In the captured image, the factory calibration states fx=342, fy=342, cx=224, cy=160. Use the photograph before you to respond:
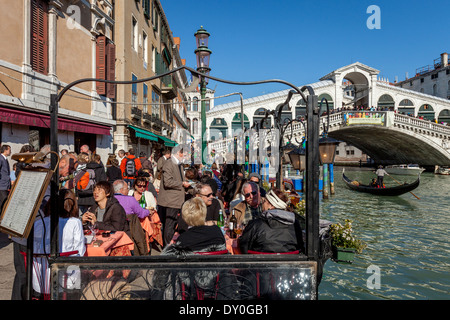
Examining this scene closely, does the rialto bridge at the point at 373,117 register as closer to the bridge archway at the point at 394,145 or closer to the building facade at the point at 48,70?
the bridge archway at the point at 394,145

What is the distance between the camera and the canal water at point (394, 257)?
5262 mm

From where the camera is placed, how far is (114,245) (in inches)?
141

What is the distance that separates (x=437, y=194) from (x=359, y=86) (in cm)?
3258

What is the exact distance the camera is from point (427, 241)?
838 cm

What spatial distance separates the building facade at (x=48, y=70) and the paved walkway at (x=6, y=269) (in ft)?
8.75

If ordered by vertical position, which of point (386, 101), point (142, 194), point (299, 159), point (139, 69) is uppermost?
point (386, 101)

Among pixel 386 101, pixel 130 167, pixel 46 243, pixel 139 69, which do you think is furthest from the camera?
pixel 386 101

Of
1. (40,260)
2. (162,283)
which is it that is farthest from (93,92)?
(162,283)

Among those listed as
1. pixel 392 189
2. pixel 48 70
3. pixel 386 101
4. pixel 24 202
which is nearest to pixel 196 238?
pixel 24 202

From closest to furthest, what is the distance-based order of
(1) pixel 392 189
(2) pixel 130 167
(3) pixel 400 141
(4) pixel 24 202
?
(4) pixel 24 202
(2) pixel 130 167
(1) pixel 392 189
(3) pixel 400 141

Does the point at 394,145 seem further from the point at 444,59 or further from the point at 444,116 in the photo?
the point at 444,59

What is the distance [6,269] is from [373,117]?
33.4 meters

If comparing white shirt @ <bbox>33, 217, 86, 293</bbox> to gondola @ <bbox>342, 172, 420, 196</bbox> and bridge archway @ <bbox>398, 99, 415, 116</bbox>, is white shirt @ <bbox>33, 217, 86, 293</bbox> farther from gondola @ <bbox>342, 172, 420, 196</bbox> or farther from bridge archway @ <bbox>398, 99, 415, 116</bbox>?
bridge archway @ <bbox>398, 99, 415, 116</bbox>
